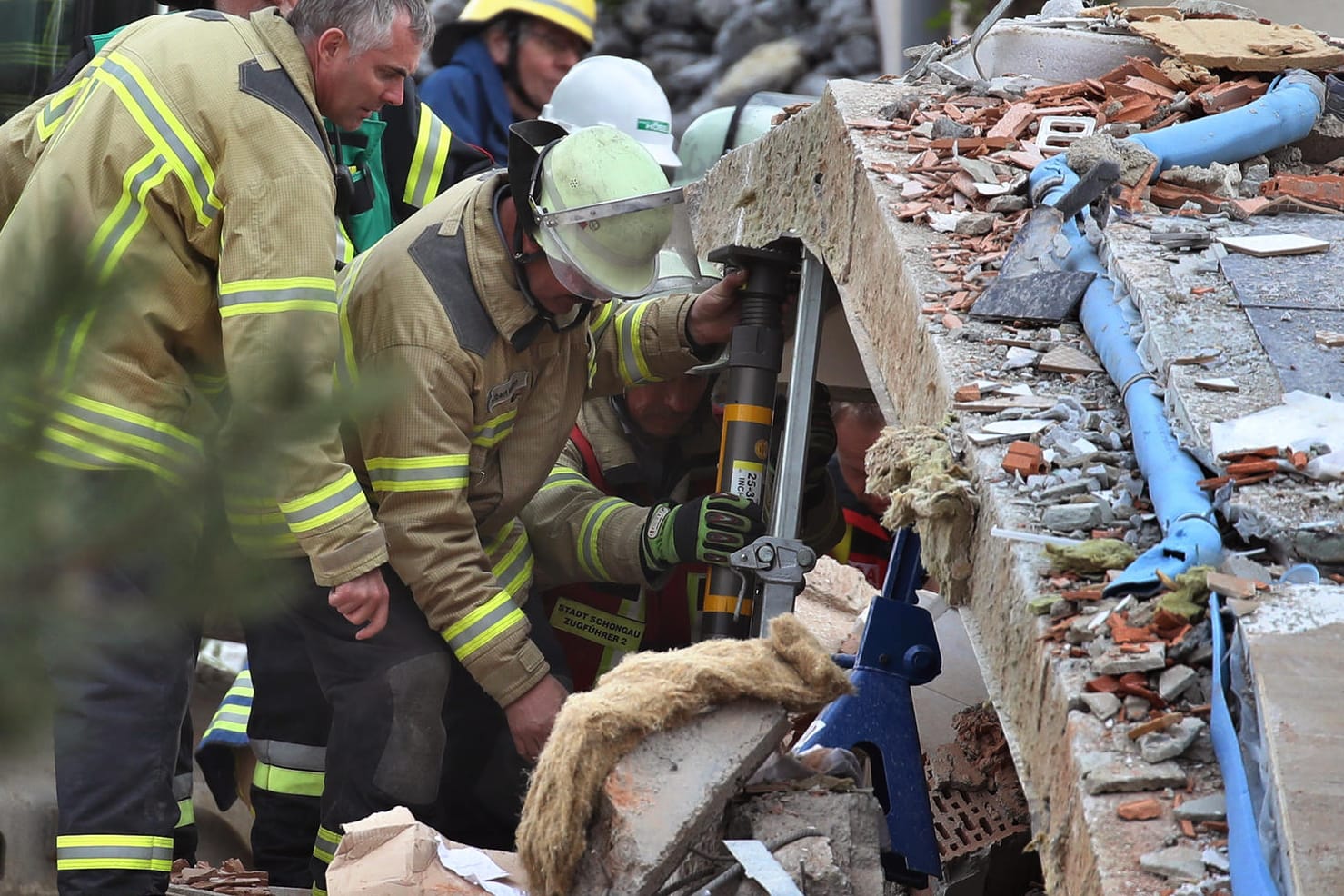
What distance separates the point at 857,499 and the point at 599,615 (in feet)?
3.62

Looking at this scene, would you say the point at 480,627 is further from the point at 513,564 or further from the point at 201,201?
the point at 201,201

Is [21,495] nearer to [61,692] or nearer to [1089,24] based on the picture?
[61,692]

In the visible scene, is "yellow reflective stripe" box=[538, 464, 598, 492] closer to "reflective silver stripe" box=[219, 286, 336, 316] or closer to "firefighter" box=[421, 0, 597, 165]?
"reflective silver stripe" box=[219, 286, 336, 316]

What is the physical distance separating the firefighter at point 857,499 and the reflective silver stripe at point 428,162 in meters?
1.58

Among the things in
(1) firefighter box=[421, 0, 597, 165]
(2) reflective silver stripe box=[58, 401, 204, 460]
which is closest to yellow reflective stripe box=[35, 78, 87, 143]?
(2) reflective silver stripe box=[58, 401, 204, 460]

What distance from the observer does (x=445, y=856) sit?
262 centimetres

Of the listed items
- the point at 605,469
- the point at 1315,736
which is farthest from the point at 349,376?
the point at 605,469

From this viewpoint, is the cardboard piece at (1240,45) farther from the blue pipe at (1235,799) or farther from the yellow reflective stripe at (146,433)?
the yellow reflective stripe at (146,433)

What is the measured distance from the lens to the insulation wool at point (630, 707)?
231 cm

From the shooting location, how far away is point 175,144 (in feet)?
10.3

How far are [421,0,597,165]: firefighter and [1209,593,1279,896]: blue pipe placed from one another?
4.34 m

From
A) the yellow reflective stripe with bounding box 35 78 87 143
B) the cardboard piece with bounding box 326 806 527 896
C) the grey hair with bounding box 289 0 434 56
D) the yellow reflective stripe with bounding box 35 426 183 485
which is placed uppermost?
the yellow reflective stripe with bounding box 35 426 183 485

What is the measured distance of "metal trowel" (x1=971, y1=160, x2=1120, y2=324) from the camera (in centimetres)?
306

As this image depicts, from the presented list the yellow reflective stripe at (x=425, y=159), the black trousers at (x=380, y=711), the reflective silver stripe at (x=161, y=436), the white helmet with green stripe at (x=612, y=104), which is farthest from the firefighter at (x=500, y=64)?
the reflective silver stripe at (x=161, y=436)
